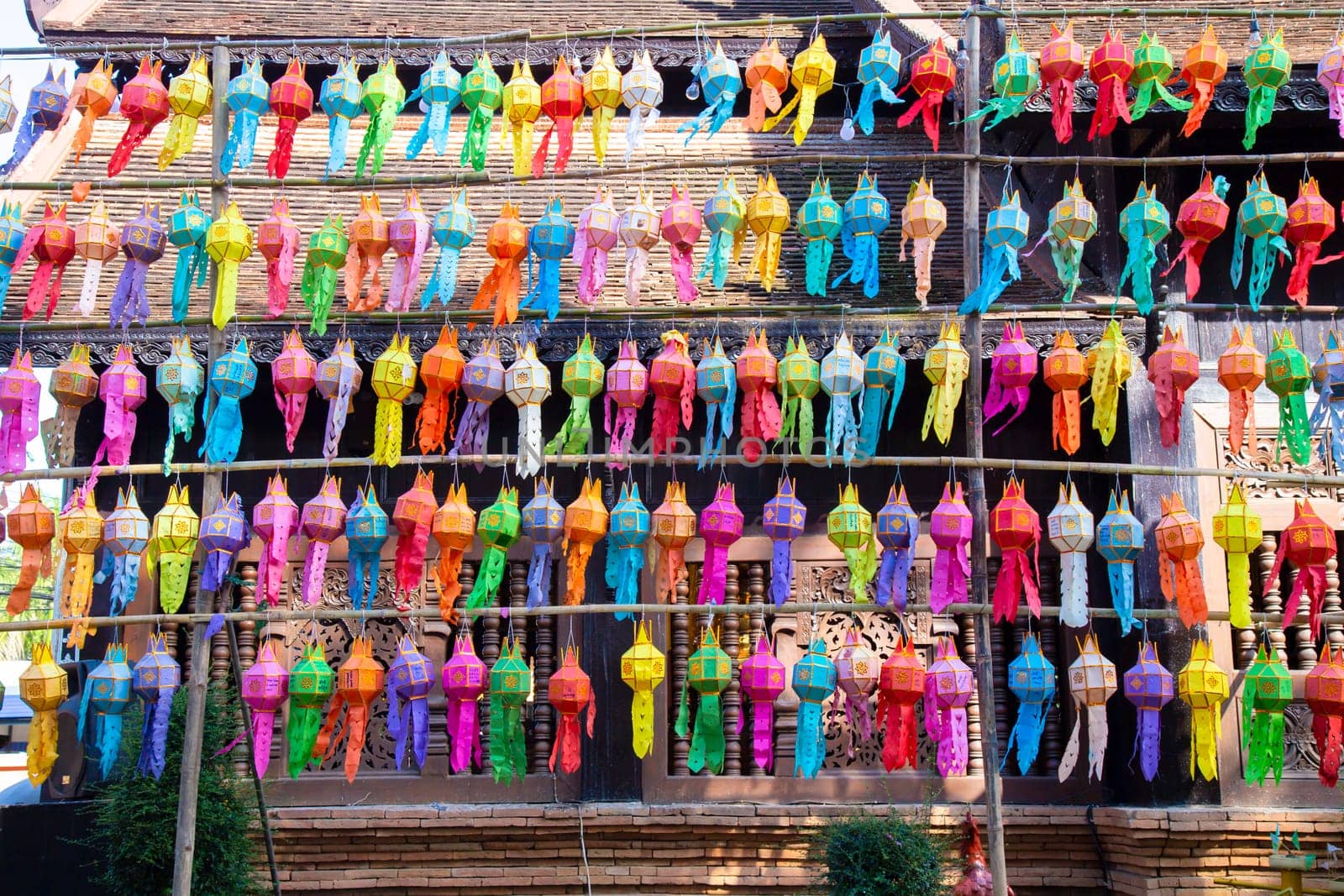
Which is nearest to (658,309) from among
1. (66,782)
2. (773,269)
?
(773,269)

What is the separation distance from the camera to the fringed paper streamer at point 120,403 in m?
7.28

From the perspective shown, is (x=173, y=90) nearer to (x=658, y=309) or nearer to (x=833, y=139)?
(x=658, y=309)

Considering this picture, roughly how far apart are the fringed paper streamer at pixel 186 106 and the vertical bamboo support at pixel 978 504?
400cm

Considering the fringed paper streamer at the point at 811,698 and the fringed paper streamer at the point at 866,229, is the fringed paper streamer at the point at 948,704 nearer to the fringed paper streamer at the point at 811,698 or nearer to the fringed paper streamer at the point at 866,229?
the fringed paper streamer at the point at 811,698

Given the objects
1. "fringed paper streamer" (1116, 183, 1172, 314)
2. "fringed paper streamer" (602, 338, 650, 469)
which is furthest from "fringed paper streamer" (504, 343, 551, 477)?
"fringed paper streamer" (1116, 183, 1172, 314)

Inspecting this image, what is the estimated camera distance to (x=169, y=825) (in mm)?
7328

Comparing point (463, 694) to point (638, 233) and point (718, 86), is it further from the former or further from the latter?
point (718, 86)

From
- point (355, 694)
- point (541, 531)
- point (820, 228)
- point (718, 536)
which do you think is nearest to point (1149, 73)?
point (820, 228)

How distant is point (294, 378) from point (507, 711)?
1.99 metres

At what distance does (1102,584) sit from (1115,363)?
6.65ft

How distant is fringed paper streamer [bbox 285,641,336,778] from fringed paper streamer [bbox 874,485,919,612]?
2742 millimetres

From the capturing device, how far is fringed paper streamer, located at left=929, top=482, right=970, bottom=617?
23.0ft

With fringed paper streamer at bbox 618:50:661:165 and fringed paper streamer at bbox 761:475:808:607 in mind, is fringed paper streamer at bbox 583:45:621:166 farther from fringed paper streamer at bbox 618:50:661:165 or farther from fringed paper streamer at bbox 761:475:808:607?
fringed paper streamer at bbox 761:475:808:607

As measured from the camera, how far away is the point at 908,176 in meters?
10.3
